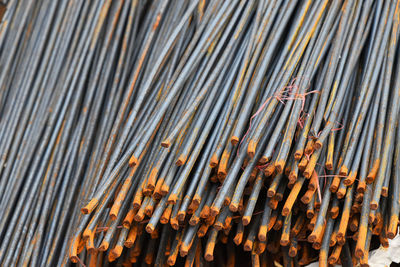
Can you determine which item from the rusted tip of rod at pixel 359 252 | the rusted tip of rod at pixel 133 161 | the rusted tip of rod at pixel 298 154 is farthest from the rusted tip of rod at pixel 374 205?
the rusted tip of rod at pixel 133 161

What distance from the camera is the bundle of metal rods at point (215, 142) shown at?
134cm

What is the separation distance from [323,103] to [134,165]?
554 millimetres

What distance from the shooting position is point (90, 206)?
1344 mm

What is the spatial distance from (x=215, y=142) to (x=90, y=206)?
38 cm

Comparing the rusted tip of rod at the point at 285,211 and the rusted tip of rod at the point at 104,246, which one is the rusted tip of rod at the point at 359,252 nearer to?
the rusted tip of rod at the point at 285,211

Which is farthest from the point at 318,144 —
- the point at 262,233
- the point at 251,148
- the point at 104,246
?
the point at 104,246

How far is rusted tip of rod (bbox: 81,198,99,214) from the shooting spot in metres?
1.33

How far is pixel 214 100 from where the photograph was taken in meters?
1.51

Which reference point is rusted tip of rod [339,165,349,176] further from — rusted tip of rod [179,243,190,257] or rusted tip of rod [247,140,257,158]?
rusted tip of rod [179,243,190,257]

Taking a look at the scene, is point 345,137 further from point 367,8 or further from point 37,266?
point 37,266

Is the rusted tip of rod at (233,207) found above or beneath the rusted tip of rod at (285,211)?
beneath

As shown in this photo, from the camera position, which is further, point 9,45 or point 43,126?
point 9,45

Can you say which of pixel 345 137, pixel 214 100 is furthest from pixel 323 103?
pixel 214 100

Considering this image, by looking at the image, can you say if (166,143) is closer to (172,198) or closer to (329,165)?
(172,198)
